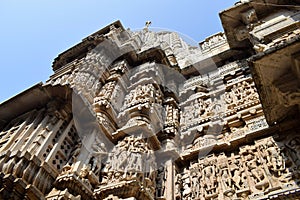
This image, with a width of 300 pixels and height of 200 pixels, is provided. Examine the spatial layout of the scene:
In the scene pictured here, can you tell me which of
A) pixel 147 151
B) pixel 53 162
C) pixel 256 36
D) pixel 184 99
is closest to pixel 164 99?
pixel 184 99

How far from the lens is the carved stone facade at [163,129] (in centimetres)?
498

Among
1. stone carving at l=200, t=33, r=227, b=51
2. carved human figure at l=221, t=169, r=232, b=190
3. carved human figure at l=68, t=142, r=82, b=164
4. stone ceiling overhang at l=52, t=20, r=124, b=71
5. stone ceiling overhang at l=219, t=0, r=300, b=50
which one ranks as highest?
stone carving at l=200, t=33, r=227, b=51

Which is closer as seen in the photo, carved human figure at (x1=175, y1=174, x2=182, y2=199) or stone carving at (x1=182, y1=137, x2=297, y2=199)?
stone carving at (x1=182, y1=137, x2=297, y2=199)

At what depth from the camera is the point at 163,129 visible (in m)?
7.73

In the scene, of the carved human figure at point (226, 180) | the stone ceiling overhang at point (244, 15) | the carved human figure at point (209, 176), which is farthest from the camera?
the stone ceiling overhang at point (244, 15)

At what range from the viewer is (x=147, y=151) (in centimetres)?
646

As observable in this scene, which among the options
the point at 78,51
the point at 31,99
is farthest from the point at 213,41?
the point at 31,99

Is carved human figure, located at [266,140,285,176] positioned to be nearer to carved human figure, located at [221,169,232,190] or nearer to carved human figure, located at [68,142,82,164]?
carved human figure, located at [221,169,232,190]

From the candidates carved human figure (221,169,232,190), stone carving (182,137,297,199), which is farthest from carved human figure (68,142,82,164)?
carved human figure (221,169,232,190)

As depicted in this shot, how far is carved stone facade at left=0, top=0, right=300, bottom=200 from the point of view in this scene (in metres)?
4.98

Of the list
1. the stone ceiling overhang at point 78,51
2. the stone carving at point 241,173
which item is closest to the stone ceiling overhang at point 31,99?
the stone carving at point 241,173

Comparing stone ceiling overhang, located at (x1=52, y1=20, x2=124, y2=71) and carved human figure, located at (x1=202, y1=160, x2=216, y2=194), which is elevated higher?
stone ceiling overhang, located at (x1=52, y1=20, x2=124, y2=71)

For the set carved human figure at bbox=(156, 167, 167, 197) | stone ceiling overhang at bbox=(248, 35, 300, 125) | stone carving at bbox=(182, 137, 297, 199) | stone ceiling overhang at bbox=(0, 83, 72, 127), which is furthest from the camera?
stone ceiling overhang at bbox=(0, 83, 72, 127)

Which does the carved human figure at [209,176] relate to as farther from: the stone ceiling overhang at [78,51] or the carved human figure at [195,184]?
the stone ceiling overhang at [78,51]
